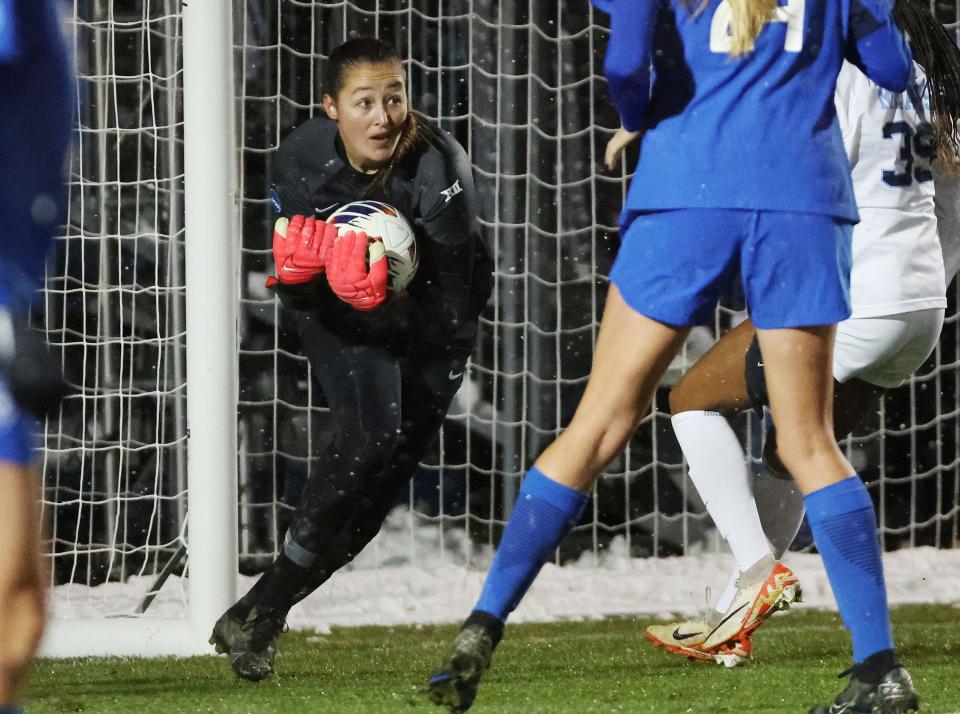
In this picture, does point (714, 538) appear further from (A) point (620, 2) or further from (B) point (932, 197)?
(A) point (620, 2)

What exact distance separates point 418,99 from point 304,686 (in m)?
3.48

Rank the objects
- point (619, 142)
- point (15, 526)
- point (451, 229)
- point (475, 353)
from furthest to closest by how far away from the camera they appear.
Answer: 1. point (475, 353)
2. point (451, 229)
3. point (619, 142)
4. point (15, 526)

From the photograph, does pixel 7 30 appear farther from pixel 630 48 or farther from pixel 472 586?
pixel 472 586

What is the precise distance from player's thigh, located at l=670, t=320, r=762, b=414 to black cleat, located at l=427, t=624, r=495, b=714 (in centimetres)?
106

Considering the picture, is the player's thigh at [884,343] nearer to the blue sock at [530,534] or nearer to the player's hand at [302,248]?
the blue sock at [530,534]

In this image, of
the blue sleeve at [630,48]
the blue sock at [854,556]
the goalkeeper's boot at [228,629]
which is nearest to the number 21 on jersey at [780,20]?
the blue sleeve at [630,48]

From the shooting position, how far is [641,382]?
8.14ft

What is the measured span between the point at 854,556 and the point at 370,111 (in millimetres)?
2008

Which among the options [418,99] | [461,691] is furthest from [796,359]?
[418,99]

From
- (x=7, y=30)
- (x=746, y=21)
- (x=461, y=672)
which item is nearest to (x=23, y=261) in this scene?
(x=7, y=30)

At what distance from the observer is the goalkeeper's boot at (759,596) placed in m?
3.27

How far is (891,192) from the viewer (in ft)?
10.7

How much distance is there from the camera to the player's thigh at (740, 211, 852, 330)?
2.44 metres

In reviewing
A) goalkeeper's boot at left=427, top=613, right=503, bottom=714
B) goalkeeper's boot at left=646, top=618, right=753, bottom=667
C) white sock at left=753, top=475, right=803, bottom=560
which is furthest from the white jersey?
goalkeeper's boot at left=427, top=613, right=503, bottom=714
